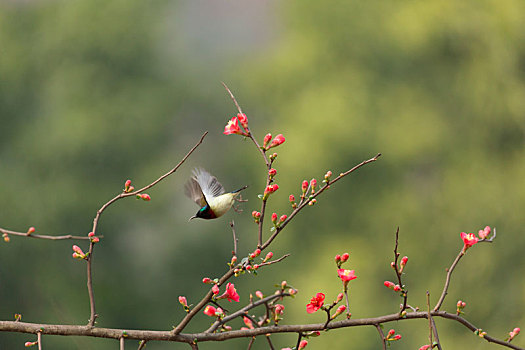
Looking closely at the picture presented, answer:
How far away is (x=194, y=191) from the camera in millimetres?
1761

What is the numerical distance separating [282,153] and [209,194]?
12619mm

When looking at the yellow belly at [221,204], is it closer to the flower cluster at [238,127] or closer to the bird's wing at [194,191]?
the bird's wing at [194,191]

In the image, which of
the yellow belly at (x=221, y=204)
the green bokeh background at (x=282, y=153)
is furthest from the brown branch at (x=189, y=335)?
the green bokeh background at (x=282, y=153)

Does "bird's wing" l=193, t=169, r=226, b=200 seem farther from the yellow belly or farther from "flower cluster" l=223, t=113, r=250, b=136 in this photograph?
"flower cluster" l=223, t=113, r=250, b=136

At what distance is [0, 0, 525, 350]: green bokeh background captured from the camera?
1223cm

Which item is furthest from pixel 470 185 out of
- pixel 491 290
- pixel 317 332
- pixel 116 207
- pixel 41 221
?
pixel 317 332

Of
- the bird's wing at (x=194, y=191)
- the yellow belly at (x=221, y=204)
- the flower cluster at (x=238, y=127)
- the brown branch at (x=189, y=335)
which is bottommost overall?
the brown branch at (x=189, y=335)

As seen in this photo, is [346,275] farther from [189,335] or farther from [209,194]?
[209,194]

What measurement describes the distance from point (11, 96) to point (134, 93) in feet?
7.72

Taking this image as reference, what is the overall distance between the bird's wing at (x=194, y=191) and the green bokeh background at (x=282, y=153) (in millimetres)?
9020

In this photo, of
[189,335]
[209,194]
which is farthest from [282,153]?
[189,335]

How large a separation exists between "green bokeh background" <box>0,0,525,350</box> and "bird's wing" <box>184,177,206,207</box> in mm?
9020

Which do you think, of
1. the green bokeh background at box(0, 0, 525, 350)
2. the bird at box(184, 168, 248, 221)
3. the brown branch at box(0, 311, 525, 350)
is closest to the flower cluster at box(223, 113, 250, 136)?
the bird at box(184, 168, 248, 221)

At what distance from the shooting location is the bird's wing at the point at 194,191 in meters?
1.74
